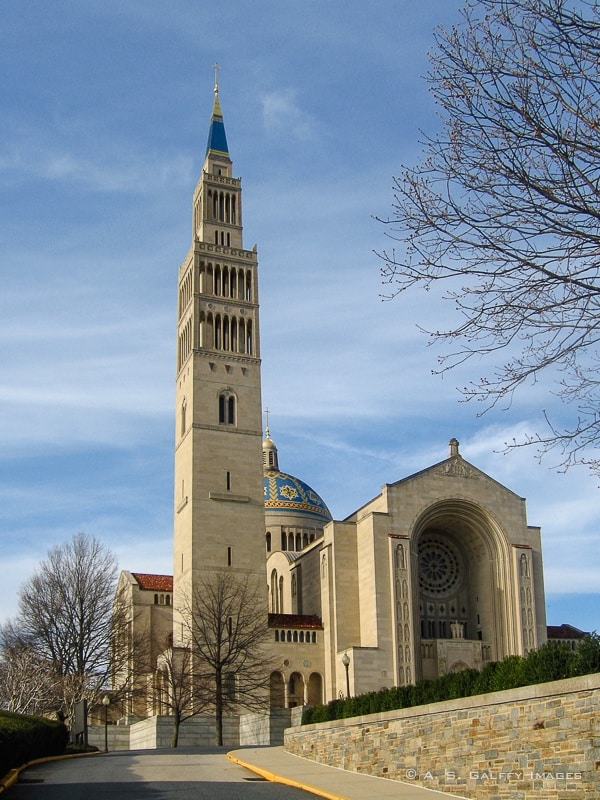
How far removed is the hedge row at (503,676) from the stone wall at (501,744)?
82 centimetres

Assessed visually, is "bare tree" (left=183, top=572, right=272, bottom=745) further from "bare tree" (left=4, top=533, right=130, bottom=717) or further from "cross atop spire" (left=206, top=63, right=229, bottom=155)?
"cross atop spire" (left=206, top=63, right=229, bottom=155)

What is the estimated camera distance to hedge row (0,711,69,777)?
21.7 m

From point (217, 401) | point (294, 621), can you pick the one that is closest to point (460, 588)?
point (294, 621)

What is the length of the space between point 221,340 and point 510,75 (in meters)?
52.7

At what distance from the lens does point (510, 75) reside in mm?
13938

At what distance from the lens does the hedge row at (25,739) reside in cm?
2170

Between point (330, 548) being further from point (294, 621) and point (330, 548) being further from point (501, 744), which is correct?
point (501, 744)

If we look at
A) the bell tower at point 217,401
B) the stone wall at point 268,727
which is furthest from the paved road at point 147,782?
the bell tower at point 217,401

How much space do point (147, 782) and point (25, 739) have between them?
210 inches

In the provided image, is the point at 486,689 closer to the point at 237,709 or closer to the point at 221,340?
the point at 237,709

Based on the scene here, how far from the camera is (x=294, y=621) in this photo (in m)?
60.8

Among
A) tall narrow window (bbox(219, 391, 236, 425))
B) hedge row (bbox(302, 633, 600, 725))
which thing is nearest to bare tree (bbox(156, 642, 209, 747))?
tall narrow window (bbox(219, 391, 236, 425))

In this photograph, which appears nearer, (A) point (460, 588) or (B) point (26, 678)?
(B) point (26, 678)

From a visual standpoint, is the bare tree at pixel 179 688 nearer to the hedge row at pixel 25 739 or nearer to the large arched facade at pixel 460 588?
the large arched facade at pixel 460 588
